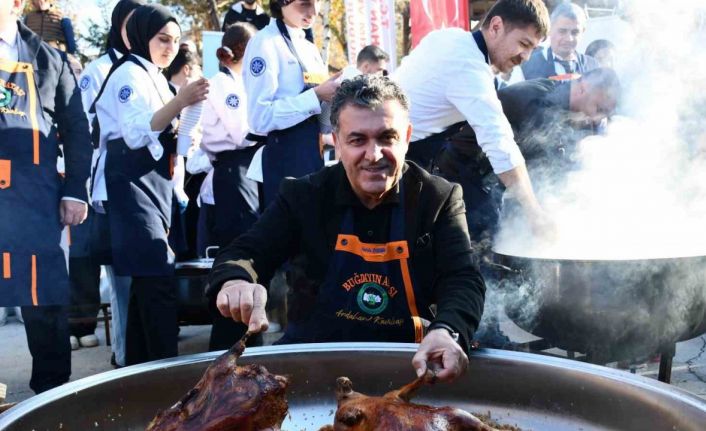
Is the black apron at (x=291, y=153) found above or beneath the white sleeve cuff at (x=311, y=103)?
beneath

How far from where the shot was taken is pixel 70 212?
354 centimetres

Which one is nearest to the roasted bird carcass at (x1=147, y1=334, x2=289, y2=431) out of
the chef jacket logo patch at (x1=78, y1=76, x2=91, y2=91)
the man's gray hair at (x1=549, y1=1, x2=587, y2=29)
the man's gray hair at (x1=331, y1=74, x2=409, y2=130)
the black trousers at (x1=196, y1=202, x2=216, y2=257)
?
the man's gray hair at (x1=331, y1=74, x2=409, y2=130)

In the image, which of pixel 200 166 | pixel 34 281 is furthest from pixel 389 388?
pixel 200 166

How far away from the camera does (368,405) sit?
4.66ft

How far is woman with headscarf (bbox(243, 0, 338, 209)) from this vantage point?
3842mm

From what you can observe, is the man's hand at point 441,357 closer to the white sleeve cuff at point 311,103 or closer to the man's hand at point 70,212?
the white sleeve cuff at point 311,103

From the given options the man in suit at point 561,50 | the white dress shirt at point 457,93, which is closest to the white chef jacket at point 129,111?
the white dress shirt at point 457,93

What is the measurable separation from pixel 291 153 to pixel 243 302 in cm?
227

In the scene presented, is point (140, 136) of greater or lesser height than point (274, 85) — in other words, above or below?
below

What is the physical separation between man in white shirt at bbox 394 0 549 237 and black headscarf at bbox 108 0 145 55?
1668 mm

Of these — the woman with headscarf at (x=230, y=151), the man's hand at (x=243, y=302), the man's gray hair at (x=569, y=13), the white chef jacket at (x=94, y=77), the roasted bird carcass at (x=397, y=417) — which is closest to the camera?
the roasted bird carcass at (x=397, y=417)

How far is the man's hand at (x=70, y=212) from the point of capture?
3.53 m

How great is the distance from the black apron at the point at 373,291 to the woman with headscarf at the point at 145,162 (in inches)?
74.8

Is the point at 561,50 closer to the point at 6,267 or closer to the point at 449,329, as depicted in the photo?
the point at 6,267
